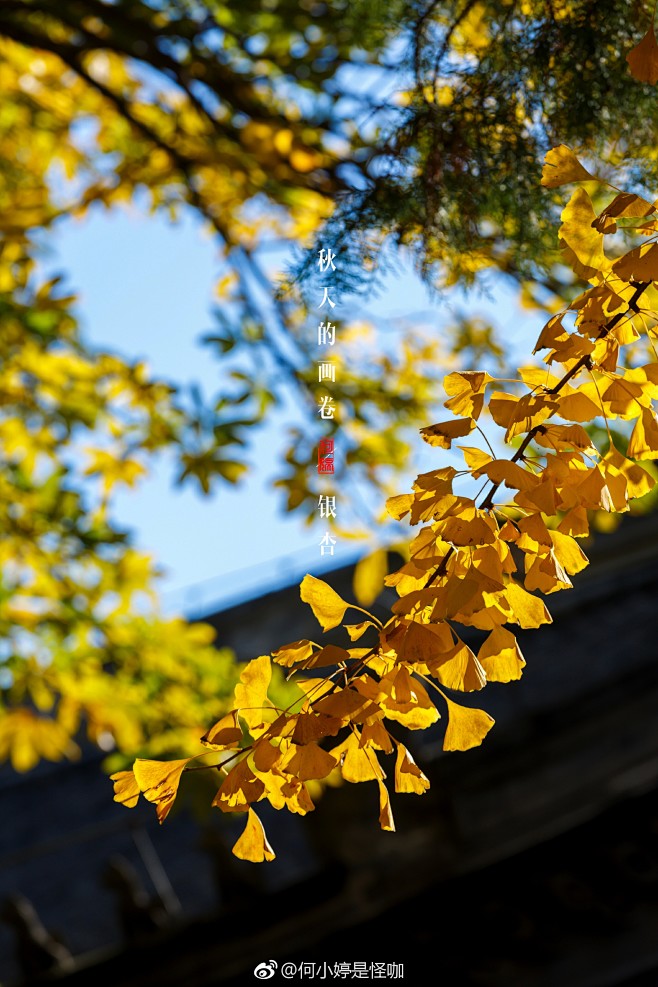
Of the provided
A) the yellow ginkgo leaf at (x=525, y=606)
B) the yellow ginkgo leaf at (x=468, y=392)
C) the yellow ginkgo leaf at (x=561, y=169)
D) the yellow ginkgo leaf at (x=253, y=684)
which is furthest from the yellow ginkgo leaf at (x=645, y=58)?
the yellow ginkgo leaf at (x=253, y=684)

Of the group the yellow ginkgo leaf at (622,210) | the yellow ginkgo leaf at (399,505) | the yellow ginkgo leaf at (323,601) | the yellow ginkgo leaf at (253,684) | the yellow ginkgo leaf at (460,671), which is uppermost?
the yellow ginkgo leaf at (622,210)

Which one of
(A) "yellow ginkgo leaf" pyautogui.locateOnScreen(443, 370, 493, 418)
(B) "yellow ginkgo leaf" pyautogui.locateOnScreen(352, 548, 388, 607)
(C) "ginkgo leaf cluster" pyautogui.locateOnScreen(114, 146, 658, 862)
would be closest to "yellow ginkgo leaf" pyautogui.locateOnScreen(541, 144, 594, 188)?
(C) "ginkgo leaf cluster" pyautogui.locateOnScreen(114, 146, 658, 862)

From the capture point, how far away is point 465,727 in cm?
57

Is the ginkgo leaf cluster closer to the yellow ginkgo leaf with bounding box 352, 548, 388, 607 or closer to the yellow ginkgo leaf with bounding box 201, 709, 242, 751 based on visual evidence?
the yellow ginkgo leaf with bounding box 201, 709, 242, 751

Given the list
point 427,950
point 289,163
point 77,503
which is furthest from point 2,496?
point 427,950

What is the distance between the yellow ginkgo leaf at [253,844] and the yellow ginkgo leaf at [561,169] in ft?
1.37

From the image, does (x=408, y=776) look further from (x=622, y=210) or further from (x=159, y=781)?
(x=622, y=210)

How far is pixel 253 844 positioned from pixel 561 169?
44 centimetres

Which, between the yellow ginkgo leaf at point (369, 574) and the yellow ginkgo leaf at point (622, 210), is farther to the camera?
the yellow ginkgo leaf at point (369, 574)

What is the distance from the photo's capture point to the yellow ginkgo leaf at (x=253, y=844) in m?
0.55

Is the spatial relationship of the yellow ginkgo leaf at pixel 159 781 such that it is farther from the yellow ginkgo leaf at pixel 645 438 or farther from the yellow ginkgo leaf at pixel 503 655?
the yellow ginkgo leaf at pixel 645 438

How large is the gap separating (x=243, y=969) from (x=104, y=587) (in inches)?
54.9

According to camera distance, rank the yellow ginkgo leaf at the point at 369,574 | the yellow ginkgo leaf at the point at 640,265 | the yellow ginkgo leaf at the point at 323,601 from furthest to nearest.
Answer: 1. the yellow ginkgo leaf at the point at 369,574
2. the yellow ginkgo leaf at the point at 323,601
3. the yellow ginkgo leaf at the point at 640,265

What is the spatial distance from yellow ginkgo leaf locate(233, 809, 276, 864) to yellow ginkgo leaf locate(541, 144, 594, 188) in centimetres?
42
